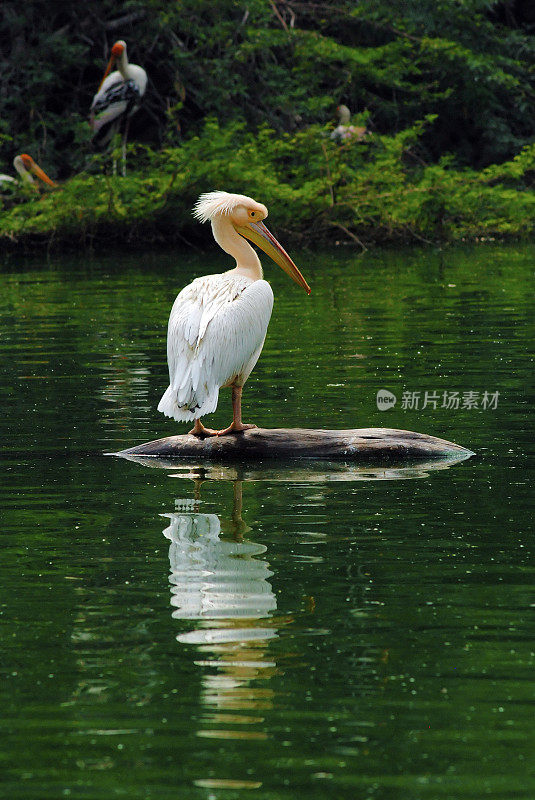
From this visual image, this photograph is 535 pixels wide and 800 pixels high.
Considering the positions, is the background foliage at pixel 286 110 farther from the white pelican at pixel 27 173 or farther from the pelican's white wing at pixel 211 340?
the pelican's white wing at pixel 211 340

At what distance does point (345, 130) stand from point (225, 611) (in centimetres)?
2000

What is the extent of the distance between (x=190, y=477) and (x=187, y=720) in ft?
11.0

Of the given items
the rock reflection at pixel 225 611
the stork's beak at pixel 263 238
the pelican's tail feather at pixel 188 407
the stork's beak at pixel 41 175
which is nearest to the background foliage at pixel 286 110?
the stork's beak at pixel 41 175

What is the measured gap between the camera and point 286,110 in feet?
79.9

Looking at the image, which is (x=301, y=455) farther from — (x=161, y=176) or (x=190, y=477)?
(x=161, y=176)

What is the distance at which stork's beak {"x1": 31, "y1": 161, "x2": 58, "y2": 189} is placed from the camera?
22.1 meters

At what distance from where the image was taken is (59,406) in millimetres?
9211

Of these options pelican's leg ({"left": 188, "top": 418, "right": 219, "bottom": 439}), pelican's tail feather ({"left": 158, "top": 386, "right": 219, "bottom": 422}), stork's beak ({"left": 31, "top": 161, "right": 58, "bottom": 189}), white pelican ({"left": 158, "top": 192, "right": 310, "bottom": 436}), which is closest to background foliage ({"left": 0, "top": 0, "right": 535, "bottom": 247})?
stork's beak ({"left": 31, "top": 161, "right": 58, "bottom": 189})

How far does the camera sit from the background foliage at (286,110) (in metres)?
22.0

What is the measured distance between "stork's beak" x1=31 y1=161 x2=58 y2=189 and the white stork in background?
1.12 metres

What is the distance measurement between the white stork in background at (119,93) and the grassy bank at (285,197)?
2.35ft

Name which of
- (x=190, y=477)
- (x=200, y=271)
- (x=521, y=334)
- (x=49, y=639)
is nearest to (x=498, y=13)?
(x=200, y=271)

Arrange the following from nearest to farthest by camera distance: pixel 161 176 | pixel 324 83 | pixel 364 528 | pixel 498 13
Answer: pixel 364 528 < pixel 161 176 < pixel 324 83 < pixel 498 13

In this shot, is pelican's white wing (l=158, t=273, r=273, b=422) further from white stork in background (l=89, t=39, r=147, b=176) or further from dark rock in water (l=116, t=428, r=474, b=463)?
white stork in background (l=89, t=39, r=147, b=176)
